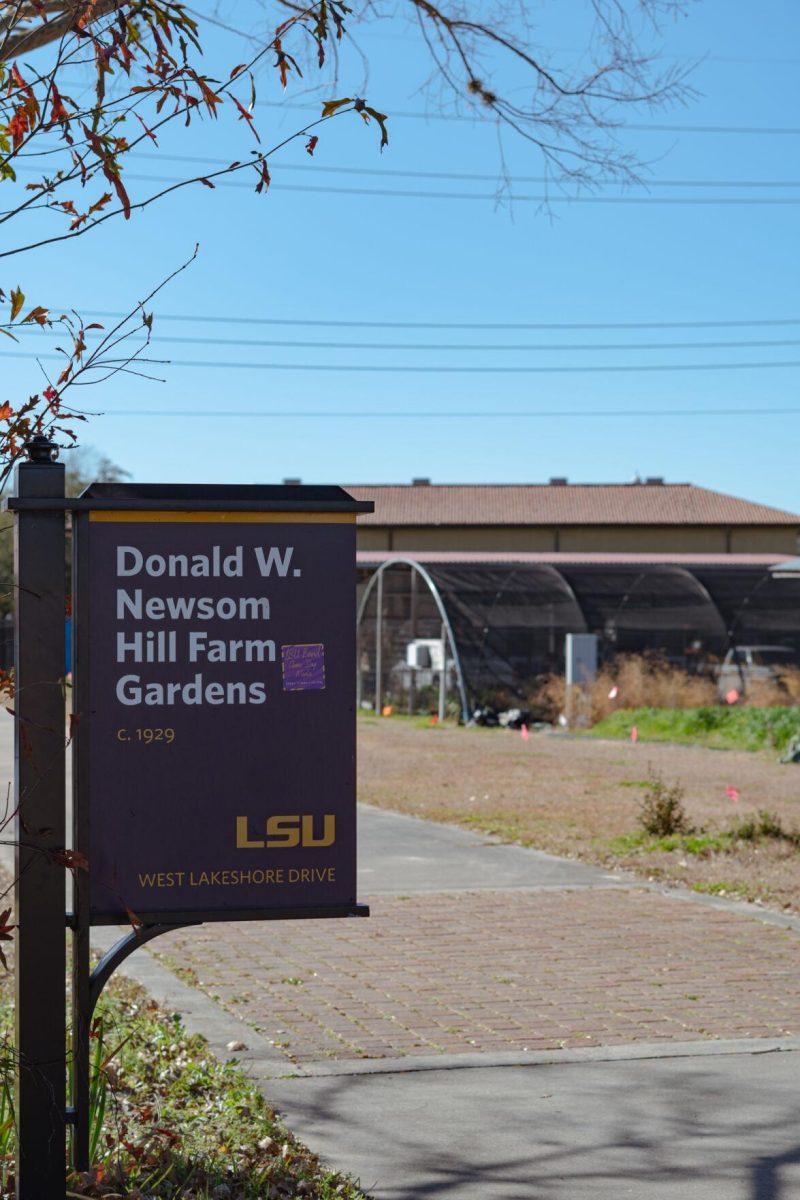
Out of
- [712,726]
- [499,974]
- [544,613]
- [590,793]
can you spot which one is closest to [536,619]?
[544,613]

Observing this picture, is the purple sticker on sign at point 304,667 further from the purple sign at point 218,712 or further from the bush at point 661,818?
the bush at point 661,818

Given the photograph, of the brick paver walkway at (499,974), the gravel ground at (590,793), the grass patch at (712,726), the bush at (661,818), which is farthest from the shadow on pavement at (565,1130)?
the grass patch at (712,726)

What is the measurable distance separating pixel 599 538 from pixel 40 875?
6788cm

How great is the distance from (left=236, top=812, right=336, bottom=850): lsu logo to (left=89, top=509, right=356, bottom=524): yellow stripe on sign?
2.64ft

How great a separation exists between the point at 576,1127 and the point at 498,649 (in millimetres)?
→ 26454

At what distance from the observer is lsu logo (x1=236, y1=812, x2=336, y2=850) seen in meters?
4.06

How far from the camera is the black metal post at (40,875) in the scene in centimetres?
380

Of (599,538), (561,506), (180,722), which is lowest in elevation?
(180,722)

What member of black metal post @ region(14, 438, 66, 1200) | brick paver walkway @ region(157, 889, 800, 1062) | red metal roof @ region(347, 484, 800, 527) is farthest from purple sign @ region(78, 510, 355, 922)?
red metal roof @ region(347, 484, 800, 527)

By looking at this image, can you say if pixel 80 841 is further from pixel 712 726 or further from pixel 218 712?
pixel 712 726

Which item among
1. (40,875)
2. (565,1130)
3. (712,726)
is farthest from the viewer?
(712,726)

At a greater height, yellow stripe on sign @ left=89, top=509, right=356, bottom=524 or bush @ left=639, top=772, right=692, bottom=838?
yellow stripe on sign @ left=89, top=509, right=356, bottom=524

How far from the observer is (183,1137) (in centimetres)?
478

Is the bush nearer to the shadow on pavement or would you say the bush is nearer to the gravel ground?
the gravel ground
